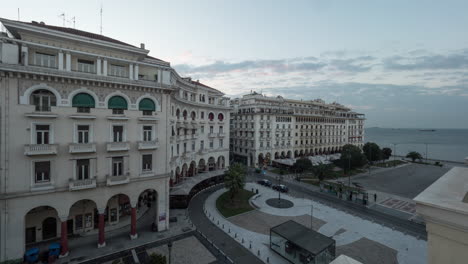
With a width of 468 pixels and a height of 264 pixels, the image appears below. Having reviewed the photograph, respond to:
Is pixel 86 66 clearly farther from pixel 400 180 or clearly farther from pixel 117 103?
pixel 400 180

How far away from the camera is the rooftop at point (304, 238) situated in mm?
19969

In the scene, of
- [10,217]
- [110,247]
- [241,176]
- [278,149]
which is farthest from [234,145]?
[10,217]

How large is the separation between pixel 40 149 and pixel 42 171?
237cm

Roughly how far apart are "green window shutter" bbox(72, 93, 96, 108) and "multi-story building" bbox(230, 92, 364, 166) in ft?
164

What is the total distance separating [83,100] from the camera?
22.5m

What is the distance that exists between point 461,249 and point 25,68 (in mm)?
29661

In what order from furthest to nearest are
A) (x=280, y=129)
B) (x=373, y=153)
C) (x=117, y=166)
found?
1. (x=280, y=129)
2. (x=373, y=153)
3. (x=117, y=166)

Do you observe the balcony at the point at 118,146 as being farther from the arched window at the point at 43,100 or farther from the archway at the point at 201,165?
the archway at the point at 201,165

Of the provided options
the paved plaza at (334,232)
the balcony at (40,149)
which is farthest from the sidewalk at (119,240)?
the balcony at (40,149)

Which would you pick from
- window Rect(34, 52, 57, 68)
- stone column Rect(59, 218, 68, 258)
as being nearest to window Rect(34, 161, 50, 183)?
stone column Rect(59, 218, 68, 258)

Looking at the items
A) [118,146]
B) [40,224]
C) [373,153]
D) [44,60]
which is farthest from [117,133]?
[373,153]

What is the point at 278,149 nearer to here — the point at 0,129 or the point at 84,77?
the point at 84,77

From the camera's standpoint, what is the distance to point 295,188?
46.5 metres

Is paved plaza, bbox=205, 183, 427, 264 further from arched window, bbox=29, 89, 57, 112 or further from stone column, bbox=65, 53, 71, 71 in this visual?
stone column, bbox=65, 53, 71, 71
